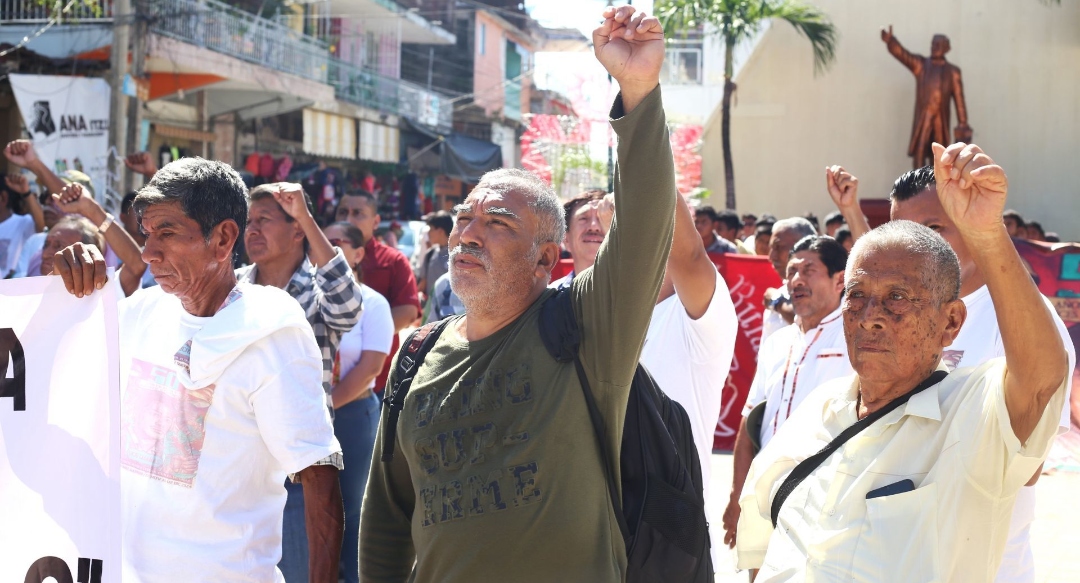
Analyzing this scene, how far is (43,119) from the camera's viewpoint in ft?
45.0

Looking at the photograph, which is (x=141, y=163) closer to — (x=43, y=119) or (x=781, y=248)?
(x=781, y=248)

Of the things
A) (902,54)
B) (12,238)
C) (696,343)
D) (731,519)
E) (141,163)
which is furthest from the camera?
(902,54)

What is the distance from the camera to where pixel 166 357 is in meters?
2.95

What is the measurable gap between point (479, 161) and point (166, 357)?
27.9m

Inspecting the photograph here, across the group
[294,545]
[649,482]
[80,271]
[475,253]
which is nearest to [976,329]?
[649,482]

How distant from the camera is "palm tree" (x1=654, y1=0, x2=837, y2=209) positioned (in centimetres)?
1841

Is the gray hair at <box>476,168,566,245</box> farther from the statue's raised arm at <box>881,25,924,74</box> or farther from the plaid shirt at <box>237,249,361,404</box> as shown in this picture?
the statue's raised arm at <box>881,25,924,74</box>

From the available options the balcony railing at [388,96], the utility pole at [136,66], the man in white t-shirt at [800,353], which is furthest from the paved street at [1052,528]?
the balcony railing at [388,96]

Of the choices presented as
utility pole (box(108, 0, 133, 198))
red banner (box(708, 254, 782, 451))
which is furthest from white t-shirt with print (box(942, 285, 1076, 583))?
utility pole (box(108, 0, 133, 198))

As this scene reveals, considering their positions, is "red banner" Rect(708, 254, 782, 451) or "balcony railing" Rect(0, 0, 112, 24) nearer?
"red banner" Rect(708, 254, 782, 451)

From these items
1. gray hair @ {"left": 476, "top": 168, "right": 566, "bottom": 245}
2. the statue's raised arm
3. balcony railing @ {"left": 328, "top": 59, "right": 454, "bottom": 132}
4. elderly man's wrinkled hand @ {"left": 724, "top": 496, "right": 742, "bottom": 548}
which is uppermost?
balcony railing @ {"left": 328, "top": 59, "right": 454, "bottom": 132}

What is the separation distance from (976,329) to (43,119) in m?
13.1

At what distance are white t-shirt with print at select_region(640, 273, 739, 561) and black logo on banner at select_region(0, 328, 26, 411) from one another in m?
1.96

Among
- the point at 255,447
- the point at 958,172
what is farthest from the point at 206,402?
the point at 958,172
